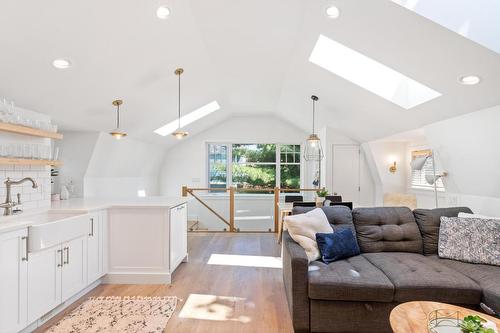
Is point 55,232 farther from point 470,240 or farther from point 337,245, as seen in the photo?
point 470,240

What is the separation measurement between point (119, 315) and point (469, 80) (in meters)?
3.79

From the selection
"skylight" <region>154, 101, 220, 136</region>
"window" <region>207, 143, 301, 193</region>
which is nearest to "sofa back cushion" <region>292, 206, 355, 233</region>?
"skylight" <region>154, 101, 220, 136</region>

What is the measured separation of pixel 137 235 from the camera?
3.53m

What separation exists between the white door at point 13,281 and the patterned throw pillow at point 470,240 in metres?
3.69

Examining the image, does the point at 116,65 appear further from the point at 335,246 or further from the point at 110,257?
the point at 335,246

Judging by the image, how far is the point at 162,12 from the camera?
9.02 ft

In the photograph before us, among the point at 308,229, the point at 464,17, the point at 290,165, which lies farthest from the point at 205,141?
the point at 464,17

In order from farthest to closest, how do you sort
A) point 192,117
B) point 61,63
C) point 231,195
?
point 192,117
point 231,195
point 61,63

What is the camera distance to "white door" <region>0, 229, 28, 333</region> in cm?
212

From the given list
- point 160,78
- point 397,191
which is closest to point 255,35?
point 160,78

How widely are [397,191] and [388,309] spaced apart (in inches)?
153

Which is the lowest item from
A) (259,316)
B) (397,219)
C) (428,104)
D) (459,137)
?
(259,316)

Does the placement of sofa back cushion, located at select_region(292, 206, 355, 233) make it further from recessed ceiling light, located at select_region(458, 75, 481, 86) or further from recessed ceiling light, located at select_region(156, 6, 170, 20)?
recessed ceiling light, located at select_region(156, 6, 170, 20)

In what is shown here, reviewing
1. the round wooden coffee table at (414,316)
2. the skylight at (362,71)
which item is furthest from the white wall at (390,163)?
the round wooden coffee table at (414,316)
